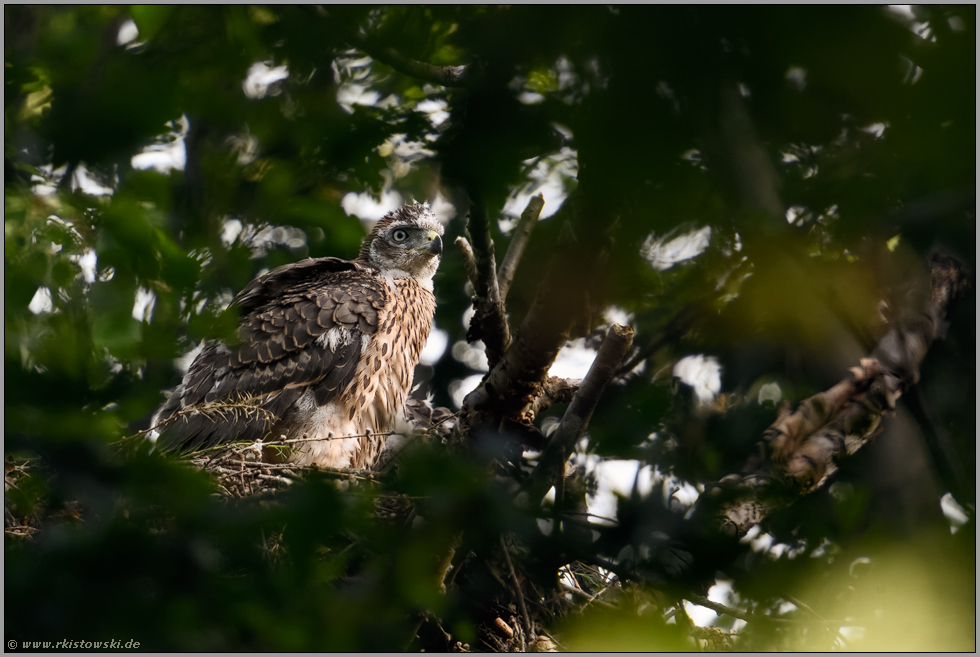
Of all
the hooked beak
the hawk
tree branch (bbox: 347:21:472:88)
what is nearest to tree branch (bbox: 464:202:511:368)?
the hawk

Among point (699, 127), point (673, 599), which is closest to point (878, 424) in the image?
point (673, 599)

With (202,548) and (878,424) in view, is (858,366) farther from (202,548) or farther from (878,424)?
(202,548)

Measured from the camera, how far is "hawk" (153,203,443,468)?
4.62 metres

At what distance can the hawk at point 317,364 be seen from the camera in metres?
4.62

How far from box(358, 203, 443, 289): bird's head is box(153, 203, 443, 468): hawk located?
90mm

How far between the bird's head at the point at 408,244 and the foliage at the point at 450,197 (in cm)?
368

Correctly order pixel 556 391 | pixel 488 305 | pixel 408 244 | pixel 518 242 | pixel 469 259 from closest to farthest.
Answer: pixel 469 259, pixel 488 305, pixel 518 242, pixel 556 391, pixel 408 244

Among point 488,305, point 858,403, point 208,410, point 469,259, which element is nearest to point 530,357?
point 488,305

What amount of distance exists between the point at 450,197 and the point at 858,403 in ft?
6.18

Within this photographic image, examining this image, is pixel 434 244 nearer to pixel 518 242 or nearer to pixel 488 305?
pixel 518 242

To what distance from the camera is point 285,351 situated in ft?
15.6

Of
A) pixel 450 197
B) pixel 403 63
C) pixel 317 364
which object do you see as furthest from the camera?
pixel 317 364

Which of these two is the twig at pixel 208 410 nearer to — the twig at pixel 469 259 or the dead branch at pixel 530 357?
the dead branch at pixel 530 357

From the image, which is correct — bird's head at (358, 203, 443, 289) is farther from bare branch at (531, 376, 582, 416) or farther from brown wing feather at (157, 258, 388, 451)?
bare branch at (531, 376, 582, 416)
